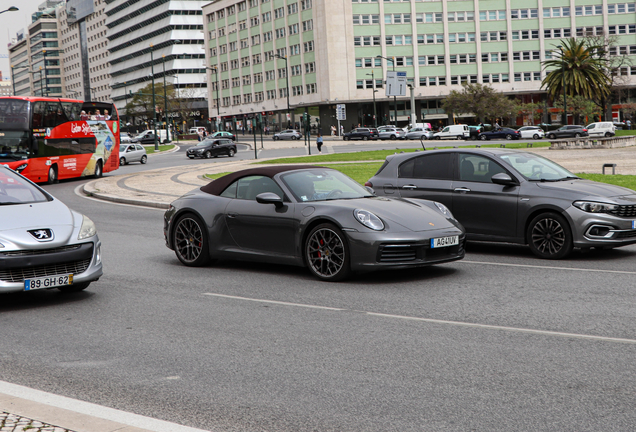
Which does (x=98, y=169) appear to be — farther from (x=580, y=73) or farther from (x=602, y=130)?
(x=580, y=73)

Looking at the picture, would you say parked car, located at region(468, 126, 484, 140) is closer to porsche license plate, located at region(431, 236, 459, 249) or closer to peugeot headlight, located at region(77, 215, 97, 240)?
porsche license plate, located at region(431, 236, 459, 249)

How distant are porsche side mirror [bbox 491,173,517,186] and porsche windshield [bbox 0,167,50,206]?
6017mm

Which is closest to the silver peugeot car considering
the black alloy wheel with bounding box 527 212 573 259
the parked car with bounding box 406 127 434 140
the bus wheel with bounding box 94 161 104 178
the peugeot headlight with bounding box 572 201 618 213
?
the black alloy wheel with bounding box 527 212 573 259

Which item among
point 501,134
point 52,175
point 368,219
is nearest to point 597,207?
point 368,219

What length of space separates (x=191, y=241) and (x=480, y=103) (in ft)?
278

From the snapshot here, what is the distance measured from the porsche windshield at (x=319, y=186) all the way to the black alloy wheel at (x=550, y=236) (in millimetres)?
2473

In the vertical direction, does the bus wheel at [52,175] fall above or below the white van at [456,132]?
below

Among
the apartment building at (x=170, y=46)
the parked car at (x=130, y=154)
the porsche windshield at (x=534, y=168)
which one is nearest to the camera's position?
the porsche windshield at (x=534, y=168)

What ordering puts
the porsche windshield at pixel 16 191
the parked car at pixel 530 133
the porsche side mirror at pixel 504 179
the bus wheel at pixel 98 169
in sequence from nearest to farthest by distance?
the porsche windshield at pixel 16 191, the porsche side mirror at pixel 504 179, the bus wheel at pixel 98 169, the parked car at pixel 530 133

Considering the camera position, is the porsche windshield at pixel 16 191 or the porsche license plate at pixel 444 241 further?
the porsche license plate at pixel 444 241

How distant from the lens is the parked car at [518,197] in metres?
9.70

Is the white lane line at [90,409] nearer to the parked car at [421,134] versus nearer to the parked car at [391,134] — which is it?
the parked car at [421,134]

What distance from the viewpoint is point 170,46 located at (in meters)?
136

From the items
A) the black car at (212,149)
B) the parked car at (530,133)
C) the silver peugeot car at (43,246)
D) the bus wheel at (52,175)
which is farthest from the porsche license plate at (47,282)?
the parked car at (530,133)
